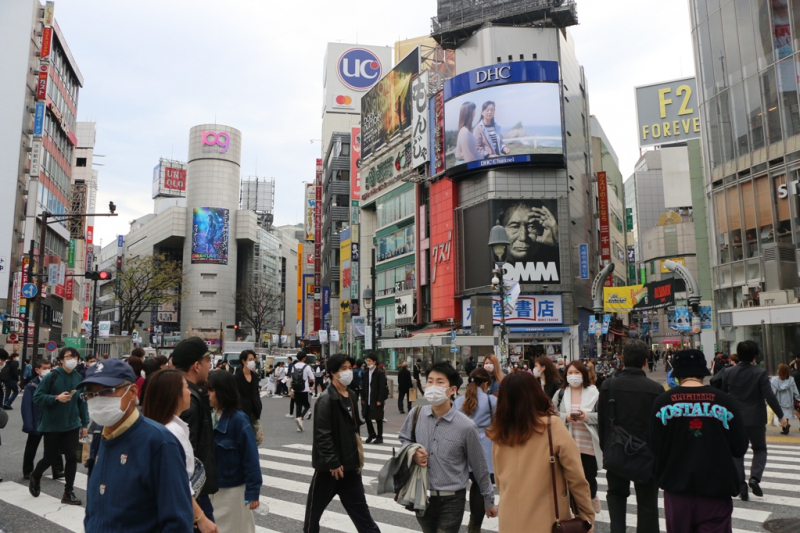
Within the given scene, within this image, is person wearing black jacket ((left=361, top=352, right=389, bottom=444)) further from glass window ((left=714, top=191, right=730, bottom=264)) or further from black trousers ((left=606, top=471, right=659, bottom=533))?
glass window ((left=714, top=191, right=730, bottom=264))

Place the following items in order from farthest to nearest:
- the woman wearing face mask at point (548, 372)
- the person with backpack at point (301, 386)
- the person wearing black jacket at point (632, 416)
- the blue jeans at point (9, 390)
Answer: the blue jeans at point (9, 390) → the person with backpack at point (301, 386) → the woman wearing face mask at point (548, 372) → the person wearing black jacket at point (632, 416)

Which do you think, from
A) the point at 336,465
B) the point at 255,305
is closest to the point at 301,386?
the point at 336,465

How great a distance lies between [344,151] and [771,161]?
56.2m

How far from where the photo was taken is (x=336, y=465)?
5.59 metres

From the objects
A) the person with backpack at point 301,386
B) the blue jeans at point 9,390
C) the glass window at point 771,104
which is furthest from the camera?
the glass window at point 771,104

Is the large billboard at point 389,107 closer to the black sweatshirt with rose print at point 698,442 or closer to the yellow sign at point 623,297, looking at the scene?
the yellow sign at point 623,297

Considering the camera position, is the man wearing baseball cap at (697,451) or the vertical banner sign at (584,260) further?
the vertical banner sign at (584,260)

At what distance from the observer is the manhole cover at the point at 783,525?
686 cm

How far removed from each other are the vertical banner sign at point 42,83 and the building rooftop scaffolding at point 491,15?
29.1m

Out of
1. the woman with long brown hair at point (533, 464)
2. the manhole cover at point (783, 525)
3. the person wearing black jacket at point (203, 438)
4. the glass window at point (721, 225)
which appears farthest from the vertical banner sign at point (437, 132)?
the woman with long brown hair at point (533, 464)

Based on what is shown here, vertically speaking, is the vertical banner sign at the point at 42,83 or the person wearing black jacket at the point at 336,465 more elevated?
the vertical banner sign at the point at 42,83

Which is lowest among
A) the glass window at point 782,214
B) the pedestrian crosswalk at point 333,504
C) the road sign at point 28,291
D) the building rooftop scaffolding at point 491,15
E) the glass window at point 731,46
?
the pedestrian crosswalk at point 333,504

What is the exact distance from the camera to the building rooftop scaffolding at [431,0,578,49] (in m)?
51.3

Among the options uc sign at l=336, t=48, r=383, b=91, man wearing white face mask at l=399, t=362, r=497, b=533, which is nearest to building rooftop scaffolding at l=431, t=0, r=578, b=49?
uc sign at l=336, t=48, r=383, b=91
